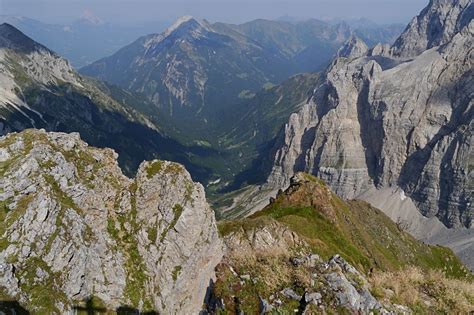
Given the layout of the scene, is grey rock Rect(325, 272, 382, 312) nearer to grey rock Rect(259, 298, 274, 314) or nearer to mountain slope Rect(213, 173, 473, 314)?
mountain slope Rect(213, 173, 473, 314)

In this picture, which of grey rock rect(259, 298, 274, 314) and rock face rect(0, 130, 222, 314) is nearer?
grey rock rect(259, 298, 274, 314)

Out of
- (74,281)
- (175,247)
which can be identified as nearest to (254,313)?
(175,247)

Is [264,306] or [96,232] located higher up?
[96,232]

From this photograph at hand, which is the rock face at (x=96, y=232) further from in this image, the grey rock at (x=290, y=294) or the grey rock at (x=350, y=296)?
A: the grey rock at (x=350, y=296)

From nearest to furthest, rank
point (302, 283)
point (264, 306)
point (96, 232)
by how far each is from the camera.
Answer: point (264, 306) < point (302, 283) < point (96, 232)

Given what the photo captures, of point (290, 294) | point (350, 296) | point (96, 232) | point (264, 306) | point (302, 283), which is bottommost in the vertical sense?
point (264, 306)

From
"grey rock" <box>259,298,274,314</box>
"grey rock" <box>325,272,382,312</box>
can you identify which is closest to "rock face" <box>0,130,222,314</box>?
"grey rock" <box>259,298,274,314</box>

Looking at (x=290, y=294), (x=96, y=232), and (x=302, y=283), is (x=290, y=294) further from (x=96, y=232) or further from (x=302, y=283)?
(x=96, y=232)

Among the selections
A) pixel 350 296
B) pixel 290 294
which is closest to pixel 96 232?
pixel 290 294

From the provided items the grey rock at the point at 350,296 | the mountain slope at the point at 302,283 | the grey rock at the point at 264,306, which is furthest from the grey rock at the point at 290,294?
the grey rock at the point at 350,296
